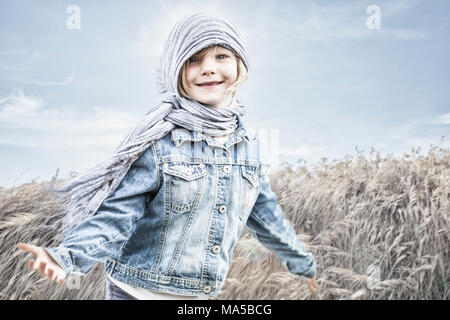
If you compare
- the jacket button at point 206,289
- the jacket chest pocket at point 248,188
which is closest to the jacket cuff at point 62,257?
the jacket button at point 206,289

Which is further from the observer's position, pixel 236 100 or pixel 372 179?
pixel 372 179

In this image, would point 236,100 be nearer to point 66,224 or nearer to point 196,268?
point 196,268

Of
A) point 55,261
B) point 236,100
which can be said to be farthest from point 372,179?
point 55,261

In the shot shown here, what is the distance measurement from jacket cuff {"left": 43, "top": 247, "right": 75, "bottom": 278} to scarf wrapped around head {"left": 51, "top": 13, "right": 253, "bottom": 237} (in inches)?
10.8

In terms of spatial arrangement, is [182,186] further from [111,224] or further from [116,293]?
[116,293]

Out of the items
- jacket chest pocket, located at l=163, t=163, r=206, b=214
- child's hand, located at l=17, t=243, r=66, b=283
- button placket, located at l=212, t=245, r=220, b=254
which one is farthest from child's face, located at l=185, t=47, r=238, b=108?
child's hand, located at l=17, t=243, r=66, b=283

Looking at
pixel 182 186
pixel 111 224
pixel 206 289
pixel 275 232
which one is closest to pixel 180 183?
pixel 182 186

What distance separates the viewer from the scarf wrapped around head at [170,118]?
1.85 meters

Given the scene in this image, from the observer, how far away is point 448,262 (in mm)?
2582

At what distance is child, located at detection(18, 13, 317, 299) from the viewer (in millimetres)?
1844

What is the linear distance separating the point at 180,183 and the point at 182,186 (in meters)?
0.01

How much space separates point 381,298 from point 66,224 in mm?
1586

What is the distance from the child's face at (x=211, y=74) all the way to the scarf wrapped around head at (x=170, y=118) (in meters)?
0.04

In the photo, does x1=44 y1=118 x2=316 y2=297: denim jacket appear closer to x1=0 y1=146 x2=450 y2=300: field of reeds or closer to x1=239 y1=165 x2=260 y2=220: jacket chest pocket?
x1=239 y1=165 x2=260 y2=220: jacket chest pocket
